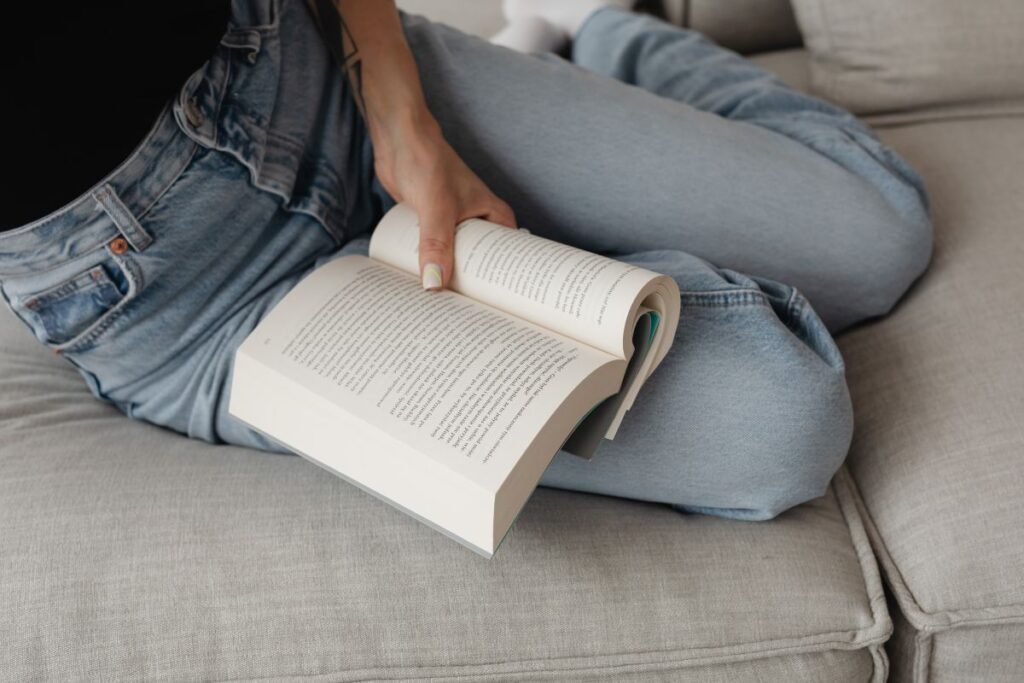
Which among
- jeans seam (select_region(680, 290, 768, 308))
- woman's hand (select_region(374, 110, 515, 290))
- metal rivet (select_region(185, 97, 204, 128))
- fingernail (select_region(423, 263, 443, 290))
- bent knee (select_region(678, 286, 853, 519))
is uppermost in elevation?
metal rivet (select_region(185, 97, 204, 128))

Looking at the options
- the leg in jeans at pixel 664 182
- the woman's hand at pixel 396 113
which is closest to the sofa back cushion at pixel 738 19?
the leg in jeans at pixel 664 182

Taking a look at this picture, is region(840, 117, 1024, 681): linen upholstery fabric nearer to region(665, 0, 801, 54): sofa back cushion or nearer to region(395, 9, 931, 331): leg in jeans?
region(395, 9, 931, 331): leg in jeans

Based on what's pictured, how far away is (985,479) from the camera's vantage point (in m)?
0.69

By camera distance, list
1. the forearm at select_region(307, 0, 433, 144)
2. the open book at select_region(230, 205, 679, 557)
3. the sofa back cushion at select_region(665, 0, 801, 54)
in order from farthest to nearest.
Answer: the sofa back cushion at select_region(665, 0, 801, 54) < the forearm at select_region(307, 0, 433, 144) < the open book at select_region(230, 205, 679, 557)

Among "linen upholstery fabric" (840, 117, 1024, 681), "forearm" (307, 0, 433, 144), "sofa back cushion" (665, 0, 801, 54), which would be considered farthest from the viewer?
"sofa back cushion" (665, 0, 801, 54)

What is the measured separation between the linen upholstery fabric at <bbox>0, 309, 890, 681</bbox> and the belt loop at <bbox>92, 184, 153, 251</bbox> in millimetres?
180

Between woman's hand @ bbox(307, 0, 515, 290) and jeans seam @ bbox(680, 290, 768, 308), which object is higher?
woman's hand @ bbox(307, 0, 515, 290)

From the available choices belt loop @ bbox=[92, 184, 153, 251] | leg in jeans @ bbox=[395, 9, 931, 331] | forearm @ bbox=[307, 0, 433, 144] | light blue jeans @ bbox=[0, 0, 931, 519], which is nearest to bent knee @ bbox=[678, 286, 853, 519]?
light blue jeans @ bbox=[0, 0, 931, 519]

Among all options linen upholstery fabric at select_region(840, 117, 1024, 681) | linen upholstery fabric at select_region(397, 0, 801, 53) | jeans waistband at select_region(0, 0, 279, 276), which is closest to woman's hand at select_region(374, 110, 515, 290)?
jeans waistband at select_region(0, 0, 279, 276)

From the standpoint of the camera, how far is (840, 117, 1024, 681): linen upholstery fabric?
65 cm

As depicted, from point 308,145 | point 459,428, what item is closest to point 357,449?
point 459,428

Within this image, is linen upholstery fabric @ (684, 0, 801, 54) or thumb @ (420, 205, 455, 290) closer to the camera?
thumb @ (420, 205, 455, 290)

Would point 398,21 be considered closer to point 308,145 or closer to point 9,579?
point 308,145

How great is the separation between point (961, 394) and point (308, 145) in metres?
0.61
